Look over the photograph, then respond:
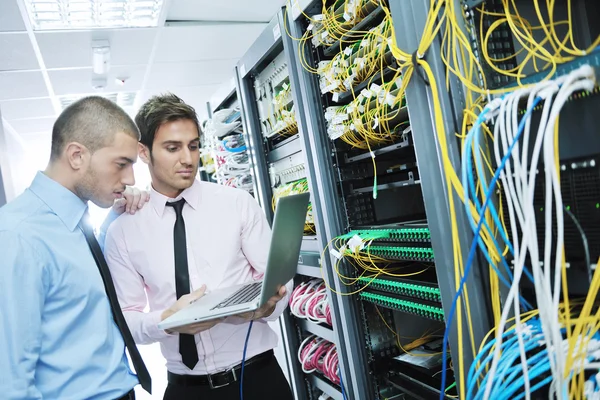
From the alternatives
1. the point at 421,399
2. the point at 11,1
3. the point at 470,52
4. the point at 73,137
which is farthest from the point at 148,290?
the point at 11,1

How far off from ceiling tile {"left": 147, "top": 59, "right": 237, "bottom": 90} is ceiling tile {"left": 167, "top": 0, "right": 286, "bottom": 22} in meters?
0.90

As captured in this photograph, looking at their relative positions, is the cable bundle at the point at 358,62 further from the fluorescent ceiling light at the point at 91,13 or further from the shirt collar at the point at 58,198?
the fluorescent ceiling light at the point at 91,13

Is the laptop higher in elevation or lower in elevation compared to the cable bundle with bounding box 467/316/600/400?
higher

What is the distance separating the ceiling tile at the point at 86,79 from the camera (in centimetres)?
410

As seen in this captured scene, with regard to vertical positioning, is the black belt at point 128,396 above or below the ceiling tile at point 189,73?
below

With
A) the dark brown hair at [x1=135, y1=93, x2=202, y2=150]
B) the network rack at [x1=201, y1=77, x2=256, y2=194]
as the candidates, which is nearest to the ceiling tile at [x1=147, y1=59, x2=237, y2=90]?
the network rack at [x1=201, y1=77, x2=256, y2=194]

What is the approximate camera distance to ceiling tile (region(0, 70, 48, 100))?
3926 mm

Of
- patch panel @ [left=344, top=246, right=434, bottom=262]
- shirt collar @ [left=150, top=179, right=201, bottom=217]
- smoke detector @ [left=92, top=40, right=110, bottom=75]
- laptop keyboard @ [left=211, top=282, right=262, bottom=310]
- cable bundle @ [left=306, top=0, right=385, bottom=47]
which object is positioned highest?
smoke detector @ [left=92, top=40, right=110, bottom=75]

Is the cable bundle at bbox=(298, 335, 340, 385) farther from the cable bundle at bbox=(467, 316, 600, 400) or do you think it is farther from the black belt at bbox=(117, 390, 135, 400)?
the cable bundle at bbox=(467, 316, 600, 400)

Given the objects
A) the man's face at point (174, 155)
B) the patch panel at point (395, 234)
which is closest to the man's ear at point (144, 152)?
the man's face at point (174, 155)

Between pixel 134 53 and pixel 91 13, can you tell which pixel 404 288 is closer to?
pixel 91 13

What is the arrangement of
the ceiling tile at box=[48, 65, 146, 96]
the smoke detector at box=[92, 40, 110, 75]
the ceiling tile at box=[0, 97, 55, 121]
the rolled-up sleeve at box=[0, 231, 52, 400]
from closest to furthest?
the rolled-up sleeve at box=[0, 231, 52, 400] < the smoke detector at box=[92, 40, 110, 75] < the ceiling tile at box=[48, 65, 146, 96] < the ceiling tile at box=[0, 97, 55, 121]

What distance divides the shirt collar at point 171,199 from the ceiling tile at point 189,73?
123 inches

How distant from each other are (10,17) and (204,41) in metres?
1.50
